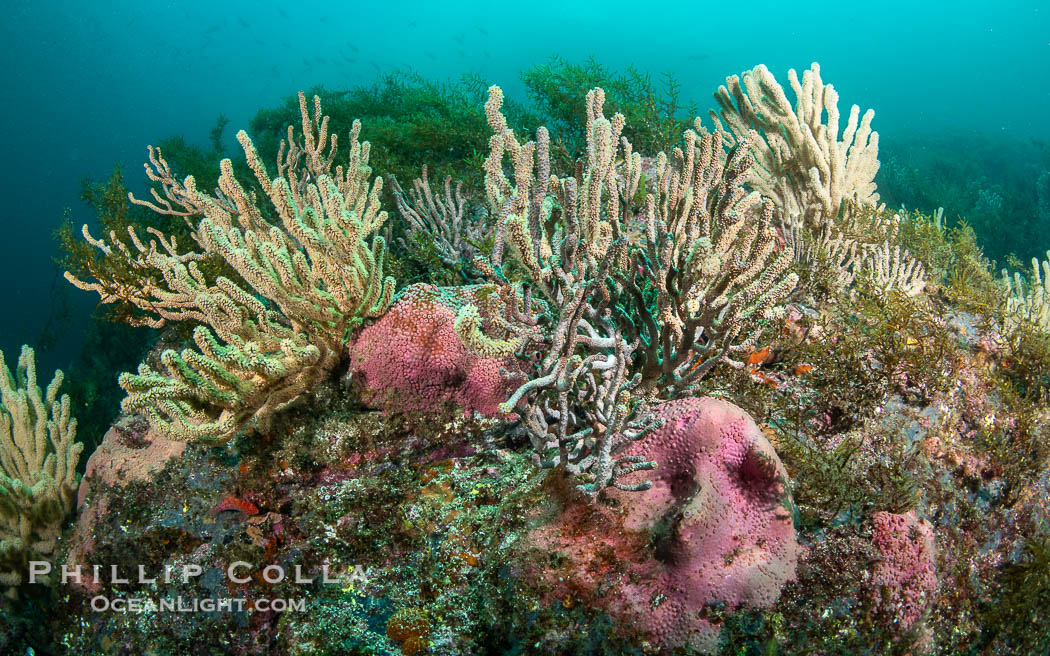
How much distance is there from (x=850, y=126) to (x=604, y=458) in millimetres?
→ 5315

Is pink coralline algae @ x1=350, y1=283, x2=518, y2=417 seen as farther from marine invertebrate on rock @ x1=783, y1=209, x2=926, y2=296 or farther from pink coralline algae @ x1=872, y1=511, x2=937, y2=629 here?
marine invertebrate on rock @ x1=783, y1=209, x2=926, y2=296

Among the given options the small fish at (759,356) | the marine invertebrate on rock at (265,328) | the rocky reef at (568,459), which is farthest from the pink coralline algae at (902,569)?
the marine invertebrate on rock at (265,328)

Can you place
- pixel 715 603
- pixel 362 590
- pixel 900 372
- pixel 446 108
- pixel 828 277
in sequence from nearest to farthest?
1. pixel 715 603
2. pixel 362 590
3. pixel 900 372
4. pixel 828 277
5. pixel 446 108

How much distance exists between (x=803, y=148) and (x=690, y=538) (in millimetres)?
4607

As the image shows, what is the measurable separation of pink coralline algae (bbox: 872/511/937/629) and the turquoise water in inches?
878

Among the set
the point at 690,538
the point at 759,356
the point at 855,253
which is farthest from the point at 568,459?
the point at 855,253

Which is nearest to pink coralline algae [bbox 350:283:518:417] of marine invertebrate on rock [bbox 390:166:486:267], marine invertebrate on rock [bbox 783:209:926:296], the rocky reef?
the rocky reef

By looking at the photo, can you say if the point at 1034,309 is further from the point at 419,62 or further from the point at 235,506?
the point at 419,62

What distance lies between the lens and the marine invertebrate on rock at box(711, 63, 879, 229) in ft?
15.7

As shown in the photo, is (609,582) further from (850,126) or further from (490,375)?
(850,126)

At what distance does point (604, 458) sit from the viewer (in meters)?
1.92

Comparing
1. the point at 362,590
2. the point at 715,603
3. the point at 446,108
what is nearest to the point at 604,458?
the point at 715,603

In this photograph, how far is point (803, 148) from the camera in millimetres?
4836

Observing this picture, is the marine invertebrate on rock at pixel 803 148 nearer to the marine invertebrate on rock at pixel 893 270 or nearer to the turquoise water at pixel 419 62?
the marine invertebrate on rock at pixel 893 270
